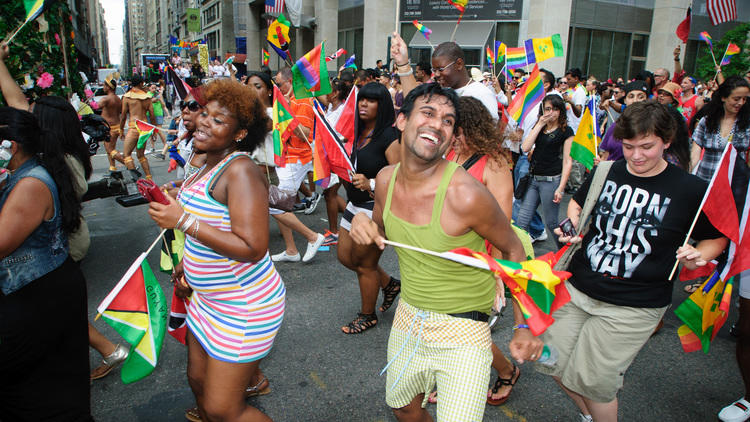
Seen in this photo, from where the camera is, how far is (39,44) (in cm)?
460

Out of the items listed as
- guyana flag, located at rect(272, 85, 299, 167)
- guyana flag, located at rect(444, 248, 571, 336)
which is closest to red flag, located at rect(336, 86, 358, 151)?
guyana flag, located at rect(272, 85, 299, 167)

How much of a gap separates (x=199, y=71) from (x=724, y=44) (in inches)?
920

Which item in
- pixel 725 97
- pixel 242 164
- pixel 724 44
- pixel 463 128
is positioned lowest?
pixel 242 164

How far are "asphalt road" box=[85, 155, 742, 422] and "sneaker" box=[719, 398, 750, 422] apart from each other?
0.44ft

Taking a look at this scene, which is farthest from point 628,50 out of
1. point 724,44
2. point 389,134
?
point 389,134

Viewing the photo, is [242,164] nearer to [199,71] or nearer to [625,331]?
[625,331]

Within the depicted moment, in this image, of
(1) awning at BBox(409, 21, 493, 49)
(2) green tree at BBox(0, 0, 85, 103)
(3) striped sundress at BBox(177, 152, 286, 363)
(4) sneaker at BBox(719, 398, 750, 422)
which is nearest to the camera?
(3) striped sundress at BBox(177, 152, 286, 363)

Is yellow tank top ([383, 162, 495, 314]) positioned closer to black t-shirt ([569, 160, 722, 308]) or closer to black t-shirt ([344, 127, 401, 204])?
black t-shirt ([569, 160, 722, 308])

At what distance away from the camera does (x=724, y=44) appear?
62.4ft

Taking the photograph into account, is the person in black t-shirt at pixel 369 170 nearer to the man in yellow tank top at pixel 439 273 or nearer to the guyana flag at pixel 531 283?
the man in yellow tank top at pixel 439 273

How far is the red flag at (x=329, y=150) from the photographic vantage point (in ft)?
13.0

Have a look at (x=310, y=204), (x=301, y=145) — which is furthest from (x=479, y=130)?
(x=310, y=204)

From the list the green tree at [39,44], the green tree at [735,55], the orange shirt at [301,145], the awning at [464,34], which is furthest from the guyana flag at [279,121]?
the awning at [464,34]

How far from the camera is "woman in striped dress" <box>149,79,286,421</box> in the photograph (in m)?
2.10
